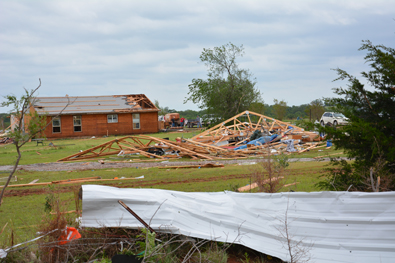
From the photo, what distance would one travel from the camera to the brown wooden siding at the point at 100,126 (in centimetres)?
3750

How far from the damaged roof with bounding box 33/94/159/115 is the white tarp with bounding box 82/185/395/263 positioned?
3322 centimetres

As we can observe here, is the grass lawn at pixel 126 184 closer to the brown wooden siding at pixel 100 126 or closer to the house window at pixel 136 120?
the brown wooden siding at pixel 100 126

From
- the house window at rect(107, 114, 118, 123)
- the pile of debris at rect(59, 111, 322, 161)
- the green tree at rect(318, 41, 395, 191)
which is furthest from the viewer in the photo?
the house window at rect(107, 114, 118, 123)

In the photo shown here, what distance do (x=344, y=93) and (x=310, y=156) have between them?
1077 cm

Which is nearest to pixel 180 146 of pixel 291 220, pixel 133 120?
pixel 291 220

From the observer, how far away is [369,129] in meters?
6.38

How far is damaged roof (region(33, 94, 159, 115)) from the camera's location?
125 feet

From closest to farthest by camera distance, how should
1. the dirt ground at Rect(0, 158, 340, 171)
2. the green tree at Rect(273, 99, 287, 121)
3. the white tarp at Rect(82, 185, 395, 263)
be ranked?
1. the white tarp at Rect(82, 185, 395, 263)
2. the dirt ground at Rect(0, 158, 340, 171)
3. the green tree at Rect(273, 99, 287, 121)

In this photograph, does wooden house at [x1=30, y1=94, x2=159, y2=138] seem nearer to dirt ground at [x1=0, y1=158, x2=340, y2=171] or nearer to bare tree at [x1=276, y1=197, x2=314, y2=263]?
dirt ground at [x1=0, y1=158, x2=340, y2=171]

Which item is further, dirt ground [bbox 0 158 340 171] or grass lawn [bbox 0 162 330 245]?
dirt ground [bbox 0 158 340 171]

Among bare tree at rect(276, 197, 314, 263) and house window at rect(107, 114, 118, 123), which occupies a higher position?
house window at rect(107, 114, 118, 123)

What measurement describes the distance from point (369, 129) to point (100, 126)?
1371 inches

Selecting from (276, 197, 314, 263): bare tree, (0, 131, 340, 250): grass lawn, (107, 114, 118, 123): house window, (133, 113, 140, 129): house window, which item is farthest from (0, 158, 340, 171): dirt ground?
(133, 113, 140, 129): house window

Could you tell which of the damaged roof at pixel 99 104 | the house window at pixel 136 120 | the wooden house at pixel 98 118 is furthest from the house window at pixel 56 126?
the house window at pixel 136 120
